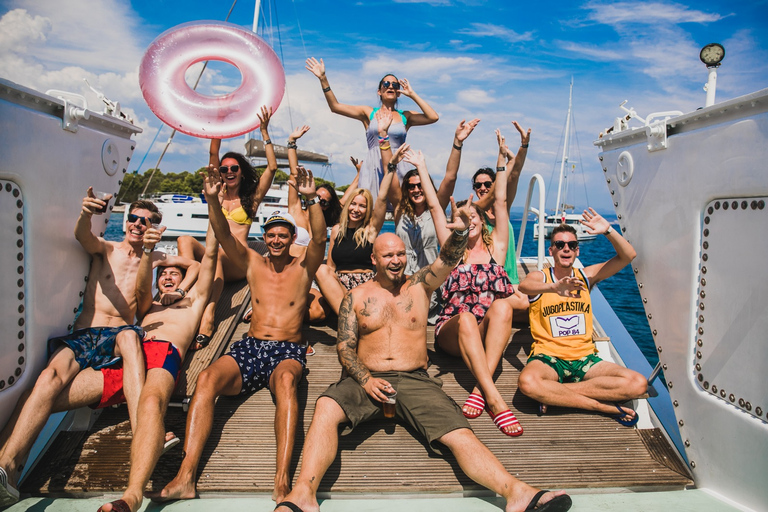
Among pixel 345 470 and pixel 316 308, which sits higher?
pixel 316 308

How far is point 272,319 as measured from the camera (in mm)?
3680

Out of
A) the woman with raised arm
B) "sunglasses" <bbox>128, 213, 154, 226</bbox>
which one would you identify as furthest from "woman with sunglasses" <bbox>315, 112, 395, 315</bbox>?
"sunglasses" <bbox>128, 213, 154, 226</bbox>

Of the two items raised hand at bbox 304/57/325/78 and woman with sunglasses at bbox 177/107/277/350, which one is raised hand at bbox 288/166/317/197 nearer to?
woman with sunglasses at bbox 177/107/277/350

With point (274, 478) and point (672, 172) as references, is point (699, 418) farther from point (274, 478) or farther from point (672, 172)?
point (274, 478)

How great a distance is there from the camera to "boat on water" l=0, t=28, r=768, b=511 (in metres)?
2.60

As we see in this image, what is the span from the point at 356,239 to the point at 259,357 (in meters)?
1.60

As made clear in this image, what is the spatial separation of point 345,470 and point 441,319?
1.63 metres

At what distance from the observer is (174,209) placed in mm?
30250

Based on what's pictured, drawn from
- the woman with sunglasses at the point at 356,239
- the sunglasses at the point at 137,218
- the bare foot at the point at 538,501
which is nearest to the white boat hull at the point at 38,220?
the sunglasses at the point at 137,218

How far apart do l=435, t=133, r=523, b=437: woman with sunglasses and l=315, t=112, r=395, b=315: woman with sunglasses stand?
806mm

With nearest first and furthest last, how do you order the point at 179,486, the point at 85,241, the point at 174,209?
the point at 179,486 → the point at 85,241 → the point at 174,209

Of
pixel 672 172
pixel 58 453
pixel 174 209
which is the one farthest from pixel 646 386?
pixel 174 209

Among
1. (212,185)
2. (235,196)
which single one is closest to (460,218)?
(212,185)

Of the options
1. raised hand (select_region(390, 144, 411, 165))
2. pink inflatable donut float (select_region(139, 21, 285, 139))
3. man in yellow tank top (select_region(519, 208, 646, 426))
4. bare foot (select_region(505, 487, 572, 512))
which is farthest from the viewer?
pink inflatable donut float (select_region(139, 21, 285, 139))
